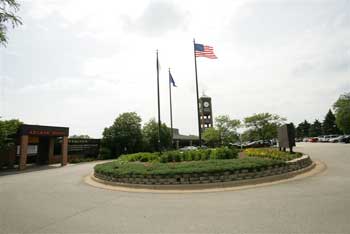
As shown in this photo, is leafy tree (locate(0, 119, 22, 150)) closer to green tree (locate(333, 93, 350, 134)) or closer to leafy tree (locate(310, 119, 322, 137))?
green tree (locate(333, 93, 350, 134))

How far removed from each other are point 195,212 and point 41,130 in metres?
26.4

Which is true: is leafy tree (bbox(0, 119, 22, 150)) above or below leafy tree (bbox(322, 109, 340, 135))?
below

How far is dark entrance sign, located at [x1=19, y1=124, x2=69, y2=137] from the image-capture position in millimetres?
25172

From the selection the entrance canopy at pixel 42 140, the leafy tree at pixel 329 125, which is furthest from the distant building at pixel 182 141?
the leafy tree at pixel 329 125

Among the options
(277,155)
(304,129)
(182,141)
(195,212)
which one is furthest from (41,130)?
(304,129)

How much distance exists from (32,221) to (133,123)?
3625cm

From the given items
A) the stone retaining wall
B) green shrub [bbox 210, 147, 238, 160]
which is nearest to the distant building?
green shrub [bbox 210, 147, 238, 160]

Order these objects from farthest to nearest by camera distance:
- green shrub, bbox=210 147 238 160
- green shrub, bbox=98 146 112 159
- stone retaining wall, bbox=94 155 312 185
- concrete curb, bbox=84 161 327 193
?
1. green shrub, bbox=98 146 112 159
2. green shrub, bbox=210 147 238 160
3. stone retaining wall, bbox=94 155 312 185
4. concrete curb, bbox=84 161 327 193

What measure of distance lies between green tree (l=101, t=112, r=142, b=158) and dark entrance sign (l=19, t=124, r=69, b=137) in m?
9.51

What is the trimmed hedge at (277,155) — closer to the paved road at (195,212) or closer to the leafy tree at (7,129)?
the paved road at (195,212)

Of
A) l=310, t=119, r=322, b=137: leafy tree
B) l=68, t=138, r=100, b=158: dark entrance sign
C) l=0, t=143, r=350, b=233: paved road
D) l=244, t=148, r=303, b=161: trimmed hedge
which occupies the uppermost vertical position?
l=310, t=119, r=322, b=137: leafy tree

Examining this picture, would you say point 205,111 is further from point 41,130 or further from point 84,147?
point 41,130

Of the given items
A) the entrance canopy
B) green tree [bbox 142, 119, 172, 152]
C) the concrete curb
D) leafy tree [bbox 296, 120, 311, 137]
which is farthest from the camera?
leafy tree [bbox 296, 120, 311, 137]

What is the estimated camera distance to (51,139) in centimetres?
3066
